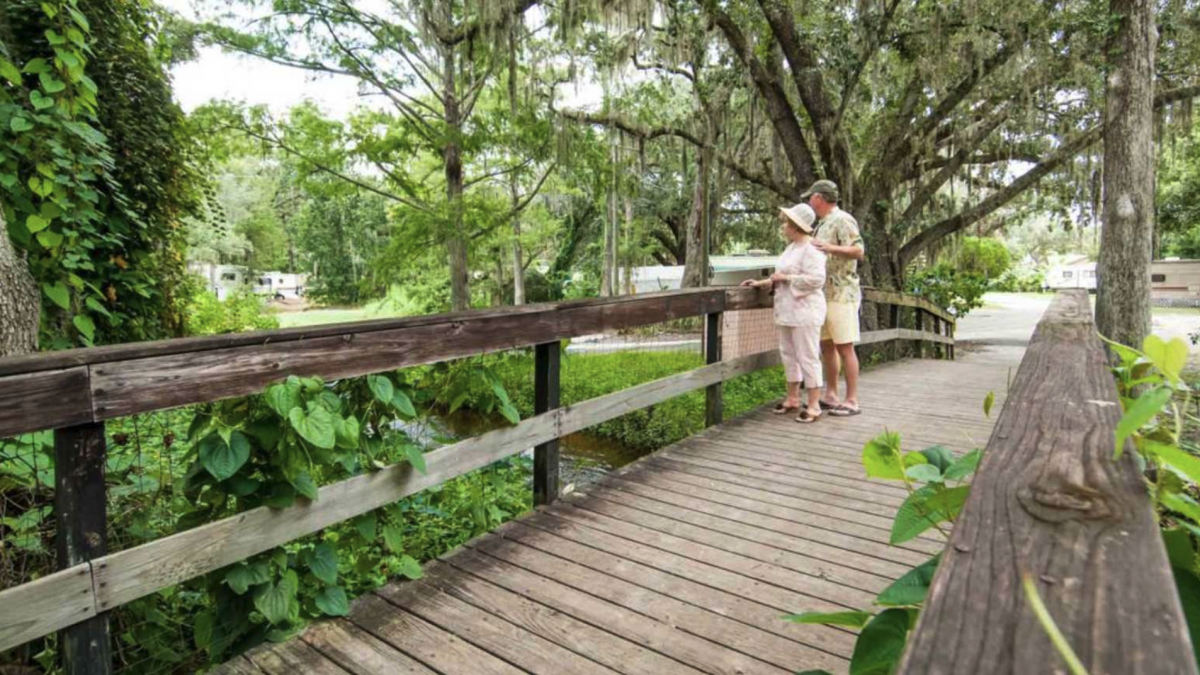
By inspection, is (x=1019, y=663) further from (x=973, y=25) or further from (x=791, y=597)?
(x=973, y=25)

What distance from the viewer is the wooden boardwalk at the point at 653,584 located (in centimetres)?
192

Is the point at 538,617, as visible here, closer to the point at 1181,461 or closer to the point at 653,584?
the point at 653,584

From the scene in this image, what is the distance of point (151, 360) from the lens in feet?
5.66

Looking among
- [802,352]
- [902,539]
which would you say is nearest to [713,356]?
[802,352]

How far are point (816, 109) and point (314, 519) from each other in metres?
8.36

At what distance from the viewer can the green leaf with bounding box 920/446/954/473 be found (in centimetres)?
115

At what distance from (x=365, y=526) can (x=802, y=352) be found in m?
3.01

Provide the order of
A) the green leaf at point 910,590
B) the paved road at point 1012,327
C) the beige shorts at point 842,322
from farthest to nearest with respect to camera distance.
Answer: the paved road at point 1012,327
the beige shorts at point 842,322
the green leaf at point 910,590

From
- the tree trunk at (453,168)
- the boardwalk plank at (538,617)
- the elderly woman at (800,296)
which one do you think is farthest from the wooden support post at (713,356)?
the tree trunk at (453,168)

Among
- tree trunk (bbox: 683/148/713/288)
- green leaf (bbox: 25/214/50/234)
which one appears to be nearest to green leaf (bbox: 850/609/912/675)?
green leaf (bbox: 25/214/50/234)

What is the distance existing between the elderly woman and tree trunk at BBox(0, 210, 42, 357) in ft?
12.1

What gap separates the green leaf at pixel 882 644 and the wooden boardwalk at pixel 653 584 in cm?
95

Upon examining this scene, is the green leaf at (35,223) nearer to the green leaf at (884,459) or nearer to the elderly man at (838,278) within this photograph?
the green leaf at (884,459)

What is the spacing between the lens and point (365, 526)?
2.33 m
